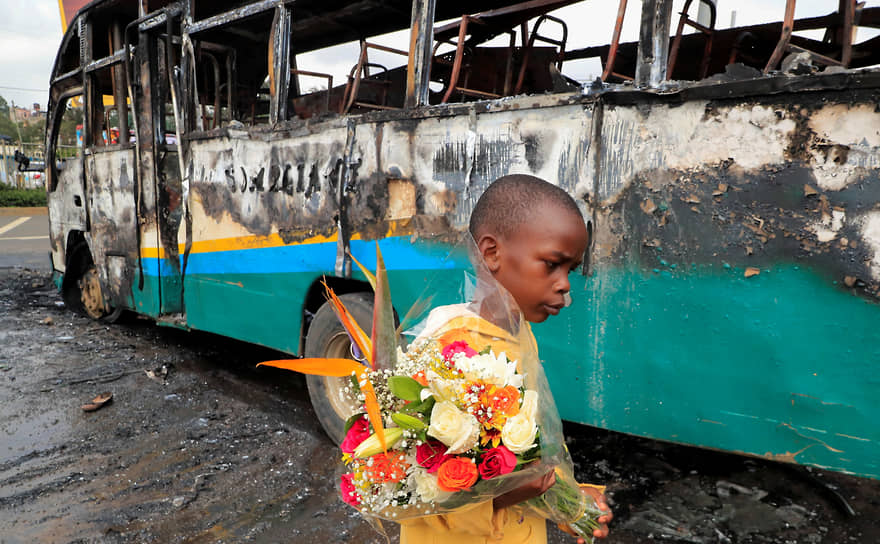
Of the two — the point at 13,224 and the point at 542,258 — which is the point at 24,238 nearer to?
the point at 13,224

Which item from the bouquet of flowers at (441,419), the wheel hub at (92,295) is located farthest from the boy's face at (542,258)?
the wheel hub at (92,295)

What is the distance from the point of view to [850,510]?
2.86 meters

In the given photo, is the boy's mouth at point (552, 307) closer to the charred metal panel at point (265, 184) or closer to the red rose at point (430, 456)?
the red rose at point (430, 456)

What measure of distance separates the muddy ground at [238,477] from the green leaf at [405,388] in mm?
1953

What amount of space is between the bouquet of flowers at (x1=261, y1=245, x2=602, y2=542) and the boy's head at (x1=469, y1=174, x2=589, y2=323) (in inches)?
5.6

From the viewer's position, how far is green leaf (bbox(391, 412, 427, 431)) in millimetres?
1032

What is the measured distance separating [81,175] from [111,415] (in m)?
3.04

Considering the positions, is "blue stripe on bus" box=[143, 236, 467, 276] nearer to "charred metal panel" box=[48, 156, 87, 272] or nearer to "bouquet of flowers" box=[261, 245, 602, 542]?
"bouquet of flowers" box=[261, 245, 602, 542]

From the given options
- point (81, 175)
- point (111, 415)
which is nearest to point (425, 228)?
point (111, 415)

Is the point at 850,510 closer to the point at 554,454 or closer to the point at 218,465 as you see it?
the point at 554,454

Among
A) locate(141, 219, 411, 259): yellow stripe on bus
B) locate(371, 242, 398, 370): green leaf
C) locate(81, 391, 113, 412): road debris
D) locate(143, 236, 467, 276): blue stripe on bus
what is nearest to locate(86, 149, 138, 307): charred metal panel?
locate(141, 219, 411, 259): yellow stripe on bus

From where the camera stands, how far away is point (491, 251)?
1.41m

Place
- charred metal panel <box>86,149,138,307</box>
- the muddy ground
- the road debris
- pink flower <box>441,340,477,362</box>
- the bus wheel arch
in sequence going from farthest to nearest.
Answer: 1. the bus wheel arch
2. charred metal panel <box>86,149,138,307</box>
3. the road debris
4. the muddy ground
5. pink flower <box>441,340,477,362</box>

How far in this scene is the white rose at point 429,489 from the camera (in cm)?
107
